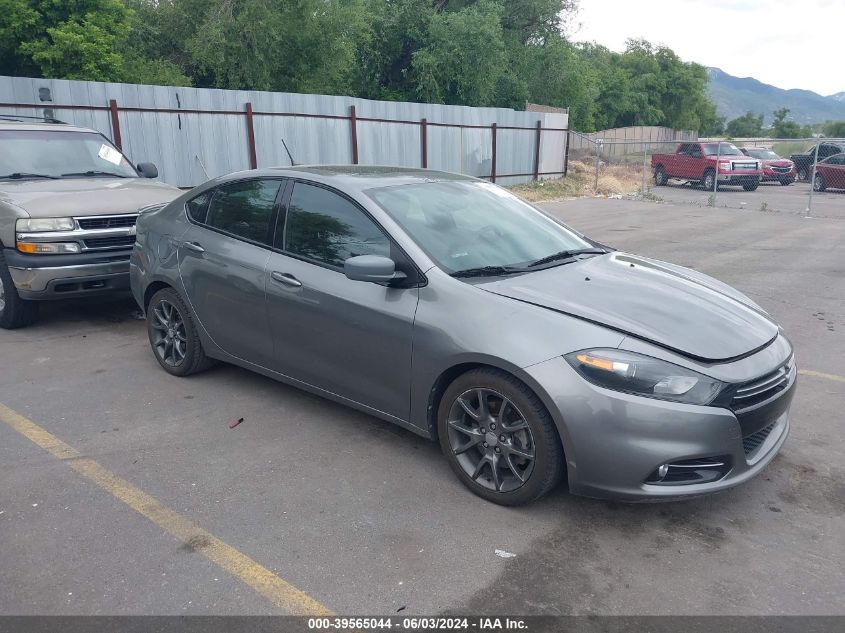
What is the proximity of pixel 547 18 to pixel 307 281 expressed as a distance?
35023 mm

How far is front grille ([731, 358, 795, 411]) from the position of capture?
10.5ft

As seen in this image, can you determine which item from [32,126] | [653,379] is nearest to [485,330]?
[653,379]

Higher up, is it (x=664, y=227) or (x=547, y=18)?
(x=547, y=18)

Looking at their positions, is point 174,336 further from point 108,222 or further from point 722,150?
point 722,150

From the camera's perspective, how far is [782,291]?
852cm

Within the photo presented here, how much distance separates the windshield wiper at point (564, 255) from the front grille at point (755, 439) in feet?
4.79

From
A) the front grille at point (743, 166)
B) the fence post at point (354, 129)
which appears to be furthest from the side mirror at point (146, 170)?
the front grille at point (743, 166)

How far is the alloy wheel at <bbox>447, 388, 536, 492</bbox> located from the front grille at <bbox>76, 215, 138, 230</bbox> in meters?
4.34

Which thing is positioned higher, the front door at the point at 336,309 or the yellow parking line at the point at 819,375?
the front door at the point at 336,309

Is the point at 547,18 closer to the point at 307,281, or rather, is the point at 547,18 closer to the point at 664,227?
the point at 664,227

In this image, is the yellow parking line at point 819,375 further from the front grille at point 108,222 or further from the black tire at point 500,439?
the front grille at point 108,222

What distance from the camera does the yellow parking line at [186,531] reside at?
2.81 metres

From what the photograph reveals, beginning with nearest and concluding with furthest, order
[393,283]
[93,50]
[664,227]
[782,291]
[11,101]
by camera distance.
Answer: [393,283] < [782,291] < [11,101] < [664,227] < [93,50]

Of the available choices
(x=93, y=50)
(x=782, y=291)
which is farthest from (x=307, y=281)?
(x=93, y=50)
